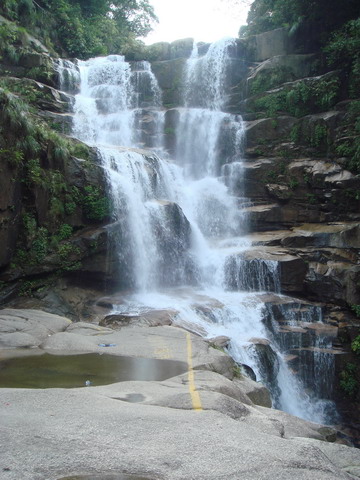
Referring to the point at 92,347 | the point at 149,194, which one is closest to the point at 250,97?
the point at 149,194

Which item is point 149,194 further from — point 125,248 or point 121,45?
point 121,45

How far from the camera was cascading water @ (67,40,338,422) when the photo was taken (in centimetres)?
1259

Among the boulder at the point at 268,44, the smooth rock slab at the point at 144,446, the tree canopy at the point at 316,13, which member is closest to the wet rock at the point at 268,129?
the tree canopy at the point at 316,13

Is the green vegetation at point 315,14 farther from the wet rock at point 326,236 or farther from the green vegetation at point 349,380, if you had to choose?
the green vegetation at point 349,380

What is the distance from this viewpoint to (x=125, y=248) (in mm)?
15039

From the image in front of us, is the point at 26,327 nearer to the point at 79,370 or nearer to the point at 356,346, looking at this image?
the point at 79,370

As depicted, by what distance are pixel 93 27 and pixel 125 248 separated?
65.7 ft

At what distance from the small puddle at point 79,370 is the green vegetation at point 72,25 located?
19.4m

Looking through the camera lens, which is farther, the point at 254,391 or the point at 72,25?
the point at 72,25

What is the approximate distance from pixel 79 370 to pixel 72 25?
2633 cm

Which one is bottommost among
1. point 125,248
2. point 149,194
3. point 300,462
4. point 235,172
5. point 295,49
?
point 300,462

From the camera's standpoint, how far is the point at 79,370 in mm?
6473

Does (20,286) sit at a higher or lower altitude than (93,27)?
lower

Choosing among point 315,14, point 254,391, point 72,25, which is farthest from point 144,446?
point 72,25
